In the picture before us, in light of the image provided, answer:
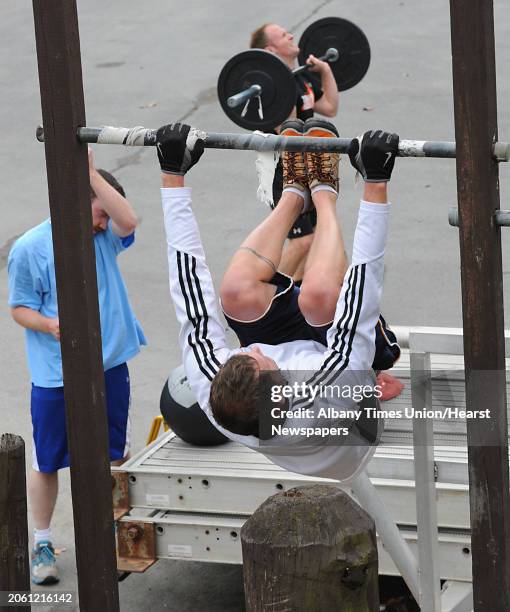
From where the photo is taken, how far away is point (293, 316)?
402 cm

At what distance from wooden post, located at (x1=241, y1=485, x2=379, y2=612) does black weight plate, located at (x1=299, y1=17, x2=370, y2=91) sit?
546 cm

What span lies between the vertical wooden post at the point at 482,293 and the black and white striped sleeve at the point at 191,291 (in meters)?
0.84

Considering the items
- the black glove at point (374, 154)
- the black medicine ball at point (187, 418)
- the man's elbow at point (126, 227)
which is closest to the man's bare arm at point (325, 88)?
the man's elbow at point (126, 227)

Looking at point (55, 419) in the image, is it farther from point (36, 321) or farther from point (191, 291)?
point (191, 291)

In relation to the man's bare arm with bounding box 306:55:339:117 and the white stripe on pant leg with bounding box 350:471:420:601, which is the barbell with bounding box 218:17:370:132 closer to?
the white stripe on pant leg with bounding box 350:471:420:601

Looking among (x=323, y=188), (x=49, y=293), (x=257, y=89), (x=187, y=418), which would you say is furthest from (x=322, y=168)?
(x=49, y=293)

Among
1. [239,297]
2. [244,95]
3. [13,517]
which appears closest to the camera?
[13,517]

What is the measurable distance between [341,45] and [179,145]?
4.49m

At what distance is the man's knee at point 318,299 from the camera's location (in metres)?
3.80

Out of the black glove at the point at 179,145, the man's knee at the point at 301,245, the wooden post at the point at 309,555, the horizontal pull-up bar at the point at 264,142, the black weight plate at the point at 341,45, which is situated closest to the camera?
the wooden post at the point at 309,555

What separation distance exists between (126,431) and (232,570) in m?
0.89

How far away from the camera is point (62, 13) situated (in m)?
3.75

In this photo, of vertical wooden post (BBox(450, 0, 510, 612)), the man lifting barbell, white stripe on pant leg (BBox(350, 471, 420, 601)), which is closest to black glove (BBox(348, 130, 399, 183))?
vertical wooden post (BBox(450, 0, 510, 612))

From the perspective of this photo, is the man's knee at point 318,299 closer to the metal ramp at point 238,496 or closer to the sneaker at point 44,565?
the metal ramp at point 238,496
